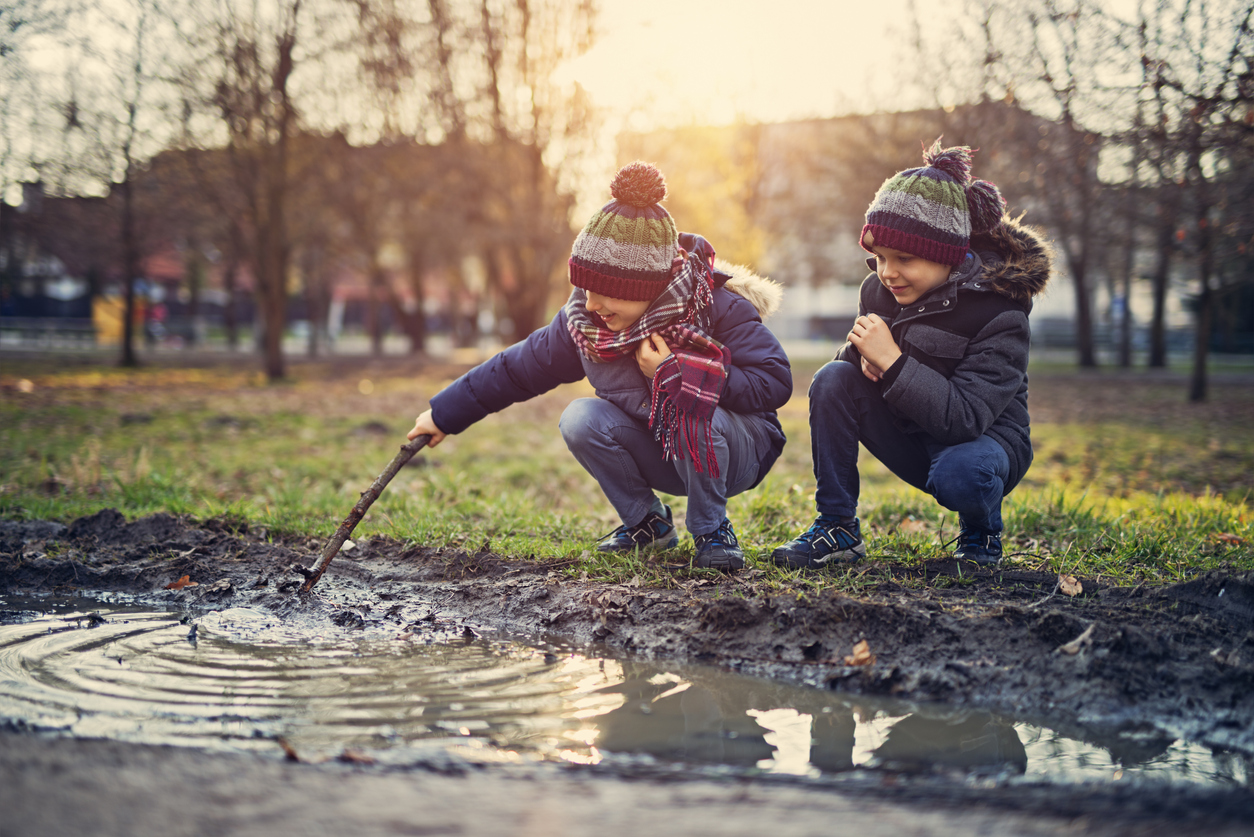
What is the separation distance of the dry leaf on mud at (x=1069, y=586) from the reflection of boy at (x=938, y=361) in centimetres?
32

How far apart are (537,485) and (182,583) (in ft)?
9.12

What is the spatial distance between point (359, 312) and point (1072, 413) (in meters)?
53.0

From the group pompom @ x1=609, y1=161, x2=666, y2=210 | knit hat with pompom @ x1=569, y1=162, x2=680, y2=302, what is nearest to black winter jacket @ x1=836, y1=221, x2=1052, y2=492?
knit hat with pompom @ x1=569, y1=162, x2=680, y2=302

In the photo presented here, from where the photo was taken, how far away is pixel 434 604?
11.2 ft

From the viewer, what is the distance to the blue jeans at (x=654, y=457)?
11.3ft

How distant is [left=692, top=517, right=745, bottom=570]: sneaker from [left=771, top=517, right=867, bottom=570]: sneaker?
163 mm

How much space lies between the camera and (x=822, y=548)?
11.6 ft

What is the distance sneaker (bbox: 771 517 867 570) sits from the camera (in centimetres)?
348

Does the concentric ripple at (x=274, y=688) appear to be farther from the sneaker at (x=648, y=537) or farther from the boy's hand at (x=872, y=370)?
the boy's hand at (x=872, y=370)

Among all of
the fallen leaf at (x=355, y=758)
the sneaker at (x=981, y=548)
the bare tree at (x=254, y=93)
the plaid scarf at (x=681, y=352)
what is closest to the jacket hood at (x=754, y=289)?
the plaid scarf at (x=681, y=352)

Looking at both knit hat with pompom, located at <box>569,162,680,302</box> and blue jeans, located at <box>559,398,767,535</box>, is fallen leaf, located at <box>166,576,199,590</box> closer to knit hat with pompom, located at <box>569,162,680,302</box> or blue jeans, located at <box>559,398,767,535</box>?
blue jeans, located at <box>559,398,767,535</box>

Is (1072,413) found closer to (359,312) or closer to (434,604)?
(434,604)

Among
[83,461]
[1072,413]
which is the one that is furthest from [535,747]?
[1072,413]

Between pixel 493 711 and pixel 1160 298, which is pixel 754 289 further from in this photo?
pixel 1160 298
